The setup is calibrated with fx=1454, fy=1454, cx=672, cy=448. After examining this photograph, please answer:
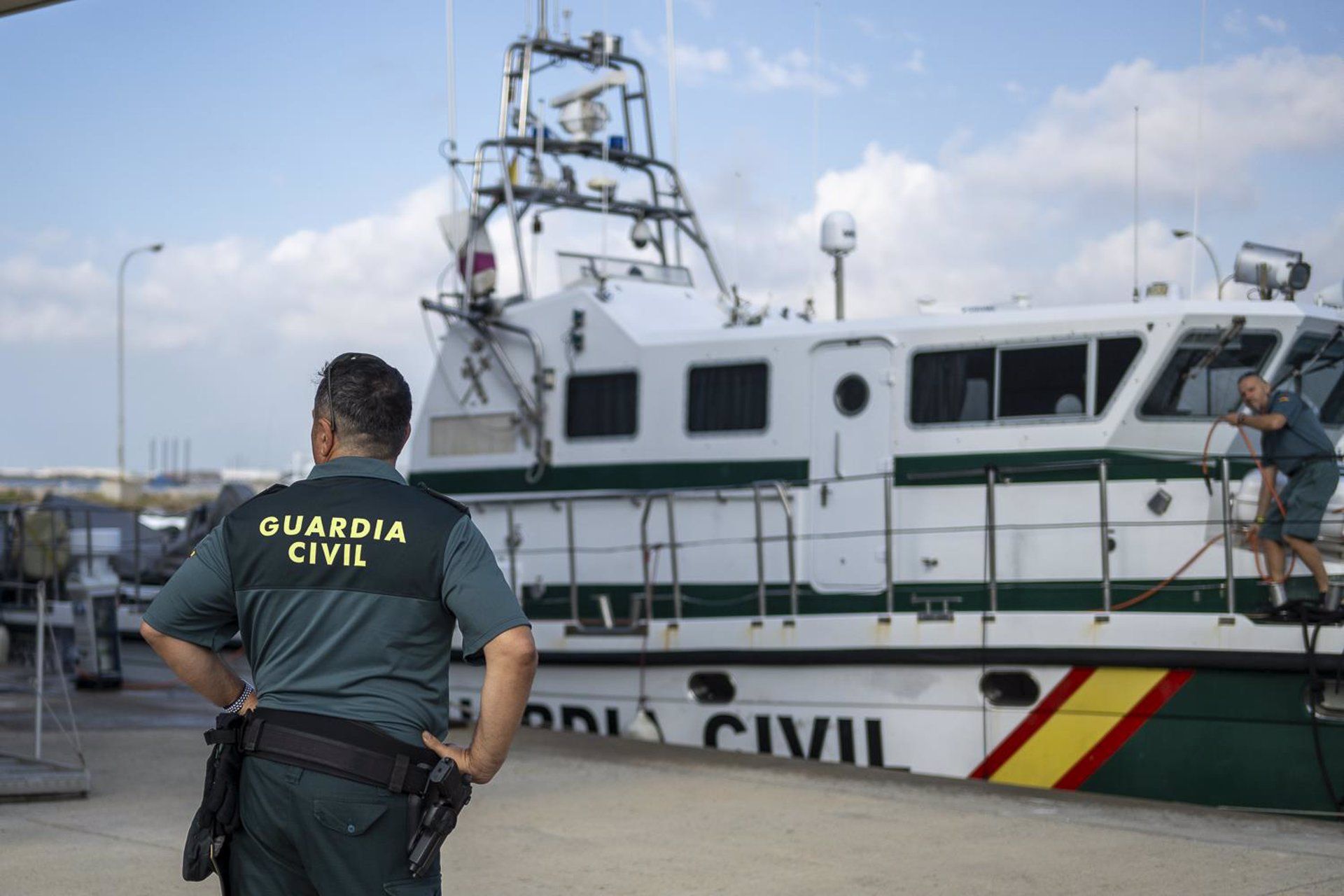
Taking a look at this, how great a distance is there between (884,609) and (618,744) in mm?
1805

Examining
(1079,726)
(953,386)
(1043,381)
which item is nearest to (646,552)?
(953,386)

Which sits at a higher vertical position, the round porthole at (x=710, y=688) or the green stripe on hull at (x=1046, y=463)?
the green stripe on hull at (x=1046, y=463)

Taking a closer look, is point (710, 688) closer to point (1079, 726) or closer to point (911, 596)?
point (911, 596)

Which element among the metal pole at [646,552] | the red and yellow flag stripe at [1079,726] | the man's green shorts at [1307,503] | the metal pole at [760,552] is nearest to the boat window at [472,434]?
the metal pole at [646,552]

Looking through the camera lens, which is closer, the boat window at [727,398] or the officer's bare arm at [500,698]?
the officer's bare arm at [500,698]

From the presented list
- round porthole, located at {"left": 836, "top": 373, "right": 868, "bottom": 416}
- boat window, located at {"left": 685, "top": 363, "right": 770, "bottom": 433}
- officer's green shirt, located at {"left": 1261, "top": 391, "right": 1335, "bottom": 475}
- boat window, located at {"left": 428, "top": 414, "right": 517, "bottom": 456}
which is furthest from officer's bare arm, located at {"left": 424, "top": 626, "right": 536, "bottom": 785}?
boat window, located at {"left": 428, "top": 414, "right": 517, "bottom": 456}

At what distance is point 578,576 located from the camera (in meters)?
9.08

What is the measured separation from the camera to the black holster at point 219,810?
2617 millimetres

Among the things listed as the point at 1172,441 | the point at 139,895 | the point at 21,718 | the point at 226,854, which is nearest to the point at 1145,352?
the point at 1172,441

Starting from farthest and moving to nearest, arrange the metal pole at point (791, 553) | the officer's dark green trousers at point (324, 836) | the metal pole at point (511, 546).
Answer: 1. the metal pole at point (511, 546)
2. the metal pole at point (791, 553)
3. the officer's dark green trousers at point (324, 836)

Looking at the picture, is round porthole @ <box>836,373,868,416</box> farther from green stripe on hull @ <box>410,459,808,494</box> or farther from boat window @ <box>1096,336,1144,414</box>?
boat window @ <box>1096,336,1144,414</box>

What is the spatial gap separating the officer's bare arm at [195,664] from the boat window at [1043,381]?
5.52 m

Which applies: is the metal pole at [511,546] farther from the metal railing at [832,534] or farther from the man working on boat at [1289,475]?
the man working on boat at [1289,475]

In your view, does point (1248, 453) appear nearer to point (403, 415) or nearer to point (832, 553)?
point (832, 553)
